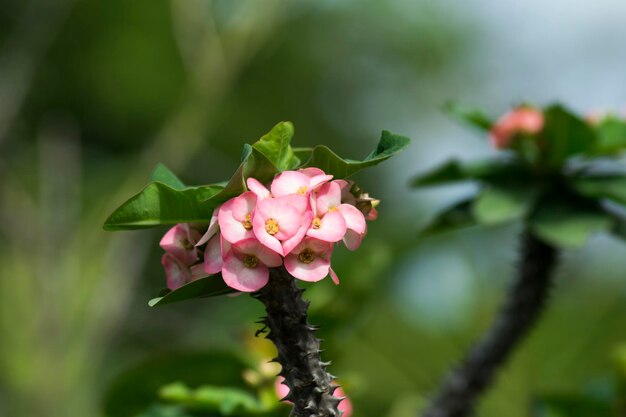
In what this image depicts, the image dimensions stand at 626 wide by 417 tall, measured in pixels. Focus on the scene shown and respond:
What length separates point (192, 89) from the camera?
3.15 meters

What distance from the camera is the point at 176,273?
87 cm

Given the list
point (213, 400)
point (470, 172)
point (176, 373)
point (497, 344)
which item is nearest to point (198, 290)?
point (213, 400)

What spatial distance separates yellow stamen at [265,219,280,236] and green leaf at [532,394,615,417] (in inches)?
41.3

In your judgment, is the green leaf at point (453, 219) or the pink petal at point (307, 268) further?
the green leaf at point (453, 219)

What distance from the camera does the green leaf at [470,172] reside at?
1.76 m

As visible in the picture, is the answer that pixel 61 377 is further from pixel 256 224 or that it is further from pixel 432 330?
pixel 256 224

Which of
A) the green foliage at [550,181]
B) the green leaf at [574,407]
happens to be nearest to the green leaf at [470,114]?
the green foliage at [550,181]

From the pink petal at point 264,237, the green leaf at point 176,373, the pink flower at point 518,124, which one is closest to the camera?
the pink petal at point 264,237

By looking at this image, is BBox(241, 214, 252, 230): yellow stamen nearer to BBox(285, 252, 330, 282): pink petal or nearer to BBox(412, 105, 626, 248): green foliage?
BBox(285, 252, 330, 282): pink petal

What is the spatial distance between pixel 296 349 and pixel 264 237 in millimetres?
135

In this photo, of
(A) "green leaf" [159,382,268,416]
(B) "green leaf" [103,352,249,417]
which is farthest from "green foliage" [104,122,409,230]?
(B) "green leaf" [103,352,249,417]

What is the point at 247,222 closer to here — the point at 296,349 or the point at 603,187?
the point at 296,349

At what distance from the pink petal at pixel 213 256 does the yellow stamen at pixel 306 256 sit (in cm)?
8

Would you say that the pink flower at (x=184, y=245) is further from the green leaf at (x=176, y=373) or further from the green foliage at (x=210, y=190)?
the green leaf at (x=176, y=373)
